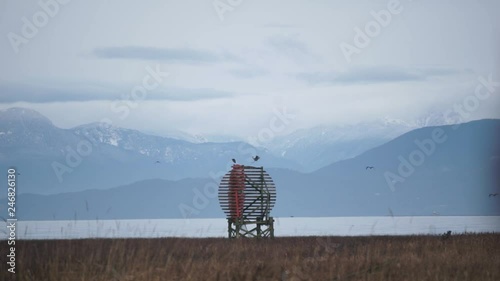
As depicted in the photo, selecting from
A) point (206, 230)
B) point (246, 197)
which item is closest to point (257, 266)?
point (246, 197)

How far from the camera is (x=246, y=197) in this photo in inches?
1658

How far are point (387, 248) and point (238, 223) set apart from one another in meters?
12.2

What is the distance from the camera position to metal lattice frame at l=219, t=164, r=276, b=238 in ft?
137

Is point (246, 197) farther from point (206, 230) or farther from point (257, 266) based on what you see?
point (206, 230)

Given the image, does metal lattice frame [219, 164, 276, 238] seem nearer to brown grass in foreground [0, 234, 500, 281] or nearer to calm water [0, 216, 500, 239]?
calm water [0, 216, 500, 239]

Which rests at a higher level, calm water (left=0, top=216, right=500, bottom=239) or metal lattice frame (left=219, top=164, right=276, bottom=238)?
calm water (left=0, top=216, right=500, bottom=239)

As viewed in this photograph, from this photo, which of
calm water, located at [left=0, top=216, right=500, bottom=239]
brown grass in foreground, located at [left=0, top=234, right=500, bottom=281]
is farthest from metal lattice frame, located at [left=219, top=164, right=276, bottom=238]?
brown grass in foreground, located at [left=0, top=234, right=500, bottom=281]

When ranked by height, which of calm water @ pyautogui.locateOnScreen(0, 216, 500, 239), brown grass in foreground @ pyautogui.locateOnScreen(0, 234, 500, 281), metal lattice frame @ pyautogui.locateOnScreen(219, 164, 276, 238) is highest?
calm water @ pyautogui.locateOnScreen(0, 216, 500, 239)

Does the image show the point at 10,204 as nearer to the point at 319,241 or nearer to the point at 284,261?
the point at 284,261

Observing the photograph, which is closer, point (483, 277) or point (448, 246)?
point (483, 277)

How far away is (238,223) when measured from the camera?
137ft

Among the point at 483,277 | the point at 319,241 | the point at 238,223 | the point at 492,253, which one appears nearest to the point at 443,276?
the point at 483,277

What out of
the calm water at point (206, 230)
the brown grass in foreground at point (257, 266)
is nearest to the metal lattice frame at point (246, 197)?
the calm water at point (206, 230)

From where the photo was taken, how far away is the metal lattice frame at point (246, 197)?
137 ft
